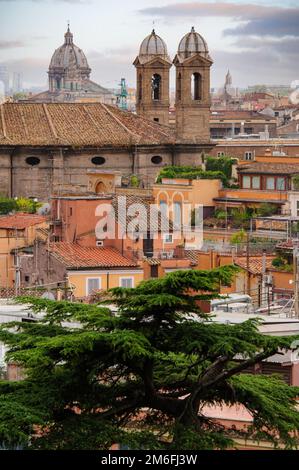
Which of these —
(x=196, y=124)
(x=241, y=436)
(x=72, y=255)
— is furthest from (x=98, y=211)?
(x=196, y=124)

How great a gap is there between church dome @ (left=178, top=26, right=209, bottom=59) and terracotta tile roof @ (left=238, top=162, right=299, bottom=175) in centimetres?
701

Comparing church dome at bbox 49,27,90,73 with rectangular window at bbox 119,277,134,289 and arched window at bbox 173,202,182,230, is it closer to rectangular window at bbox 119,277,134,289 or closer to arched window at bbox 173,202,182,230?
arched window at bbox 173,202,182,230

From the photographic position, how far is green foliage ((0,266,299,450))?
13445mm

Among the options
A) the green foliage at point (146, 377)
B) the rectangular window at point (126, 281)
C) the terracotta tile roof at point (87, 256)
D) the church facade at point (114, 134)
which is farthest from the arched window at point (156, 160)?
the green foliage at point (146, 377)

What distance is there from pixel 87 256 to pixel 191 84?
2190 cm

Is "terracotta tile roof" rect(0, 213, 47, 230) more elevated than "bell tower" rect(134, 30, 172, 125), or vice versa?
"bell tower" rect(134, 30, 172, 125)

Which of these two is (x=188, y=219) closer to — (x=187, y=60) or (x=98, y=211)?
(x=98, y=211)

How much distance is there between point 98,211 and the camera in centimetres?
2738

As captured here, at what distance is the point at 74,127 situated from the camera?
45.6 metres

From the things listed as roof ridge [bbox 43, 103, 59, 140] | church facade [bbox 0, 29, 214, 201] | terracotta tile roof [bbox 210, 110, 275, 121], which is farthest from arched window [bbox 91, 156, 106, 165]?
terracotta tile roof [bbox 210, 110, 275, 121]

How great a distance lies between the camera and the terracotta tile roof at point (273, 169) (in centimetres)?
3888

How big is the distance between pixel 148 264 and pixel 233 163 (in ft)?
60.5

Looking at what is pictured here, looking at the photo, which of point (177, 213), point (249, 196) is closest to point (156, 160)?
point (249, 196)
